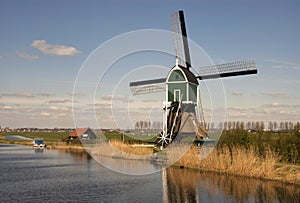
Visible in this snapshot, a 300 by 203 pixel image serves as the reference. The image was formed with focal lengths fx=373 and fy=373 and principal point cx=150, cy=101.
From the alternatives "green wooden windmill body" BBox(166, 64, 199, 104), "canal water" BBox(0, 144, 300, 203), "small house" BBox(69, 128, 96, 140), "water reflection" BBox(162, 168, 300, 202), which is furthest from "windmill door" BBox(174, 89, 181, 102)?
"small house" BBox(69, 128, 96, 140)

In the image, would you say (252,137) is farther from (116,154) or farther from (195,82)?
(116,154)

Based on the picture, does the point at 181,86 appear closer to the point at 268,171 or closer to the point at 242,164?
the point at 242,164

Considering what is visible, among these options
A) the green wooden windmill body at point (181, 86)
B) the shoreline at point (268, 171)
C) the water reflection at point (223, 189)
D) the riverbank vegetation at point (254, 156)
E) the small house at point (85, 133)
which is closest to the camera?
the water reflection at point (223, 189)

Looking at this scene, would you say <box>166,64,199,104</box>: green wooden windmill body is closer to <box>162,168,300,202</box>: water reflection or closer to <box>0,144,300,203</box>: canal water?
<box>0,144,300,203</box>: canal water

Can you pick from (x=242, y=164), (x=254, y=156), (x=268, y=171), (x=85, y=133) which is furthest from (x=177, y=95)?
(x=85, y=133)

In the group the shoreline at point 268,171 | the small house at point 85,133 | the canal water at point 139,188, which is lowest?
the canal water at point 139,188

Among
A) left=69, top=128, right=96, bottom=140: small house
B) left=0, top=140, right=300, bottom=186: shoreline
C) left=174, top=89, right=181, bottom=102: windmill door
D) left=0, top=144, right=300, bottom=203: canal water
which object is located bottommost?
left=0, top=144, right=300, bottom=203: canal water

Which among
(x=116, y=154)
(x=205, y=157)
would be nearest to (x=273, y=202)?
(x=205, y=157)

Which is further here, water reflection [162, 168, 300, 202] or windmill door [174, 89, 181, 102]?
windmill door [174, 89, 181, 102]

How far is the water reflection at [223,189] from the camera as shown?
13.6m

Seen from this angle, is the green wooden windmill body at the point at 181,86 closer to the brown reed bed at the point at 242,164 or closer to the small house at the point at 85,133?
the brown reed bed at the point at 242,164

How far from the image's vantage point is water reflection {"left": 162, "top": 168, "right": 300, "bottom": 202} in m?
13.6


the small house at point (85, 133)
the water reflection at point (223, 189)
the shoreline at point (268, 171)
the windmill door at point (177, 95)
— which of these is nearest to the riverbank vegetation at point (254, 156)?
the shoreline at point (268, 171)

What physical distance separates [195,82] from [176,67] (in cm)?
182
